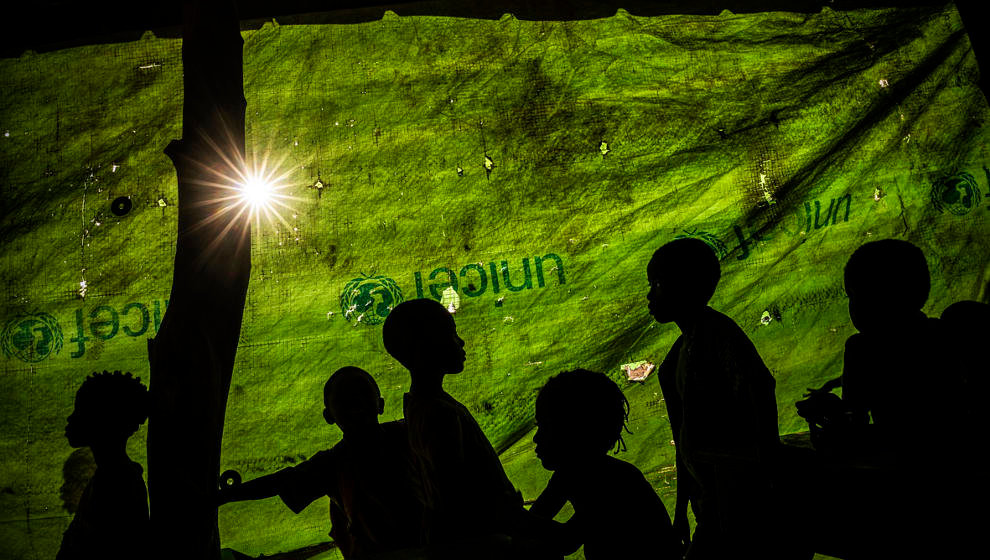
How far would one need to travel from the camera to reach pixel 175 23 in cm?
316

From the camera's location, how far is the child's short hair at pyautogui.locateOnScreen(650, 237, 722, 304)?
70.2 inches

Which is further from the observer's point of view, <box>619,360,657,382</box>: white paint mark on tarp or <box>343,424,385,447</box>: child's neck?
<box>619,360,657,382</box>: white paint mark on tarp

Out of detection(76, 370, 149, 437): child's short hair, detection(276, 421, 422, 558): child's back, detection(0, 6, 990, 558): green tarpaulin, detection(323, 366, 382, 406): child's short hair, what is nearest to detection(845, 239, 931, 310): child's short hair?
detection(0, 6, 990, 558): green tarpaulin

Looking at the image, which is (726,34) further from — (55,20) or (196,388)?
(55,20)

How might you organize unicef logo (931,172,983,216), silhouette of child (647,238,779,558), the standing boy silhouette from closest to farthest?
the standing boy silhouette → silhouette of child (647,238,779,558) → unicef logo (931,172,983,216)

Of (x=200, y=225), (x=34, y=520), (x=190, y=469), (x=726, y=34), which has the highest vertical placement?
(x=726, y=34)

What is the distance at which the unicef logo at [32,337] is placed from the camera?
2.77m

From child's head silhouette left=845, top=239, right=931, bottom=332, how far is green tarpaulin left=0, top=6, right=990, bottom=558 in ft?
3.20

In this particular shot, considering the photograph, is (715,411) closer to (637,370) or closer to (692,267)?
(692,267)

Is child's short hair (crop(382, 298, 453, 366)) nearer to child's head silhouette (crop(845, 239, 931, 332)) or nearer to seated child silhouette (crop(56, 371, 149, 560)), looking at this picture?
seated child silhouette (crop(56, 371, 149, 560))

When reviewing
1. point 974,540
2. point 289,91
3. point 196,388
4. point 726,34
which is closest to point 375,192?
point 289,91

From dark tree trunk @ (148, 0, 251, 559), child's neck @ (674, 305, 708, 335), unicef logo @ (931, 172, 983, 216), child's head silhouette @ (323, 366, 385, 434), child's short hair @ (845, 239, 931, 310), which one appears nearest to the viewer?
dark tree trunk @ (148, 0, 251, 559)

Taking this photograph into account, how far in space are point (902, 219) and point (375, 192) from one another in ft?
8.01

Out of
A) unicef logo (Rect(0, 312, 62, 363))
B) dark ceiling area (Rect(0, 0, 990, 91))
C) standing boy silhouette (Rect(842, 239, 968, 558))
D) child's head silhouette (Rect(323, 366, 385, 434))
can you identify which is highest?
dark ceiling area (Rect(0, 0, 990, 91))
